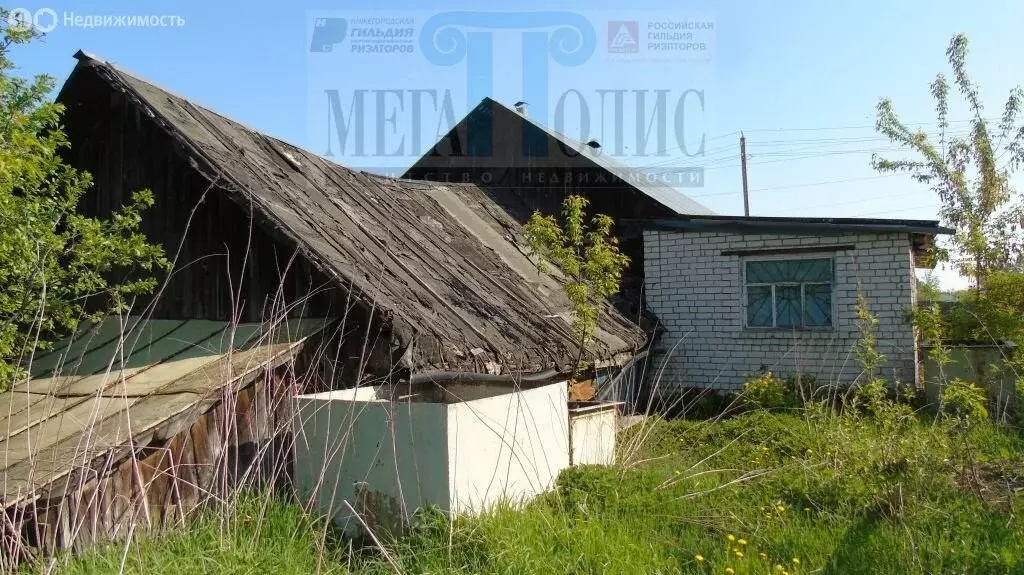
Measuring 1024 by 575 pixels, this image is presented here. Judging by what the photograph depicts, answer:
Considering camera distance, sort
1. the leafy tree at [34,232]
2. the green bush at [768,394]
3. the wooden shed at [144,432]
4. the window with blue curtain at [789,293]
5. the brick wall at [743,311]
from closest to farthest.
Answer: the wooden shed at [144,432] → the leafy tree at [34,232] → the green bush at [768,394] → the brick wall at [743,311] → the window with blue curtain at [789,293]

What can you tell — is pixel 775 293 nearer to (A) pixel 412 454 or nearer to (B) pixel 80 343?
(A) pixel 412 454

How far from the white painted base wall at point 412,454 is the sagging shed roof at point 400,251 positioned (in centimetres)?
62

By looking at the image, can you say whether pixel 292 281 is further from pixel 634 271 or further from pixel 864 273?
pixel 864 273

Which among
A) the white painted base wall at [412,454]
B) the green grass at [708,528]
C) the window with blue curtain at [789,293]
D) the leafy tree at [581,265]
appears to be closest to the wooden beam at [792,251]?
the window with blue curtain at [789,293]

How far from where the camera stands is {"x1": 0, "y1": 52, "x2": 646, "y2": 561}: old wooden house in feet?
13.8

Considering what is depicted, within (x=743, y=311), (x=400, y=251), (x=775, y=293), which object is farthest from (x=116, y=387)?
(x=775, y=293)

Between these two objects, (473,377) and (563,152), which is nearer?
(473,377)

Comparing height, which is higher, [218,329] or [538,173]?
[538,173]

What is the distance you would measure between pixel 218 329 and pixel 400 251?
215cm

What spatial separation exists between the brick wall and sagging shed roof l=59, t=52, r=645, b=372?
51.7 inches

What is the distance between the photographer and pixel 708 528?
465 cm

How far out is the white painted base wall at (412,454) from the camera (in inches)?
177

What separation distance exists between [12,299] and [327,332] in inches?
92.3

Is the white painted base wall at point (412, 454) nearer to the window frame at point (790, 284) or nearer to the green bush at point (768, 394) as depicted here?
the green bush at point (768, 394)
